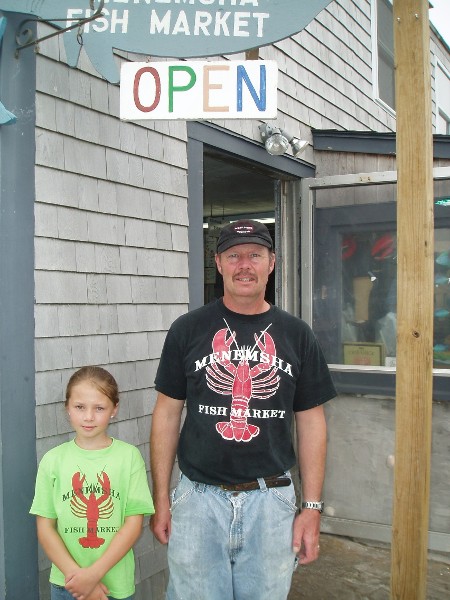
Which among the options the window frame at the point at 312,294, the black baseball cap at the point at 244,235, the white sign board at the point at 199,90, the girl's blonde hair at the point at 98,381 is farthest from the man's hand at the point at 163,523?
the window frame at the point at 312,294

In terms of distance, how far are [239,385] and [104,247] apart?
127 cm

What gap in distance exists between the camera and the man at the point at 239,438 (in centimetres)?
219

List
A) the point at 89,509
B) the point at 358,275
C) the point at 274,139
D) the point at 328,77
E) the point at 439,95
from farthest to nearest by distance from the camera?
the point at 439,95, the point at 328,77, the point at 358,275, the point at 274,139, the point at 89,509

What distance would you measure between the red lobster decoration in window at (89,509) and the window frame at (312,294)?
8.54 ft

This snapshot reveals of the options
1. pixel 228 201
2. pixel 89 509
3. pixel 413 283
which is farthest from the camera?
pixel 228 201

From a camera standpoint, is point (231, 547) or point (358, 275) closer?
point (231, 547)

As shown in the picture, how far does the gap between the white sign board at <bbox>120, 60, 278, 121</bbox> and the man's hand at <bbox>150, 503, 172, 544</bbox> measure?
4.83ft

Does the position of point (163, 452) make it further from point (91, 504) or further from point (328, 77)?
point (328, 77)

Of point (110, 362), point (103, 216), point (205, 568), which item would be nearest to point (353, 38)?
point (103, 216)

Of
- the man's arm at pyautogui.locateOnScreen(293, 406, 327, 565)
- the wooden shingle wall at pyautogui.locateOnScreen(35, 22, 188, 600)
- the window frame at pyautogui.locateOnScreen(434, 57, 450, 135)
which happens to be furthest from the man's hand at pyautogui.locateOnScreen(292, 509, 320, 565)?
the window frame at pyautogui.locateOnScreen(434, 57, 450, 135)

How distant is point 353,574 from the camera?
13.0ft

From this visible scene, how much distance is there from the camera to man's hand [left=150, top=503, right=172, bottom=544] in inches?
91.6

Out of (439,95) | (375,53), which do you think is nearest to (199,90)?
(375,53)

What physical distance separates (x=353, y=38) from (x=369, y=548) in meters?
4.48
